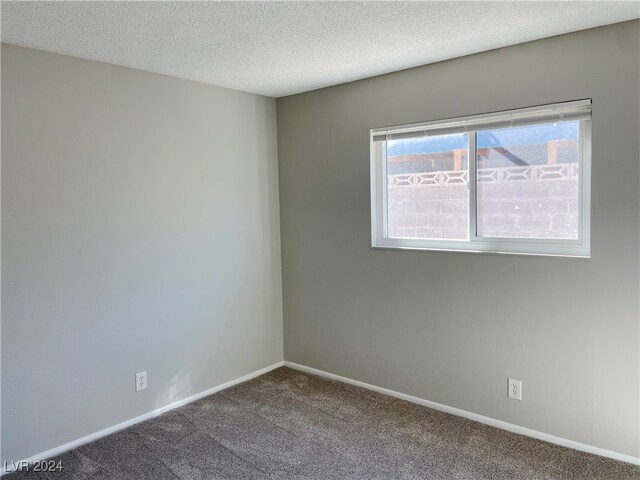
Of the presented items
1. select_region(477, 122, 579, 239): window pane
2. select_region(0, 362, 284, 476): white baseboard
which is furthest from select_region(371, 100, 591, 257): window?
select_region(0, 362, 284, 476): white baseboard

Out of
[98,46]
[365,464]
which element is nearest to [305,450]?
[365,464]

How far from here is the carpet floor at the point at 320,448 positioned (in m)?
2.43

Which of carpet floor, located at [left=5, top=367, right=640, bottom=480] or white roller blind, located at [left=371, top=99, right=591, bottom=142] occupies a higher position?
white roller blind, located at [left=371, top=99, right=591, bottom=142]

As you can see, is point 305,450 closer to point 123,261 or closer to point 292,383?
point 292,383

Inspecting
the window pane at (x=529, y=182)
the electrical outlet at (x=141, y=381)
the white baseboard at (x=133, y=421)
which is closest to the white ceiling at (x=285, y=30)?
the window pane at (x=529, y=182)

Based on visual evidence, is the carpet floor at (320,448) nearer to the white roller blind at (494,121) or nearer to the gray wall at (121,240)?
the gray wall at (121,240)

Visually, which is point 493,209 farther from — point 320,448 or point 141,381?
point 141,381

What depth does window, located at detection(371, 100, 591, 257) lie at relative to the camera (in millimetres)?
2613

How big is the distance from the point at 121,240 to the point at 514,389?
2479 mm

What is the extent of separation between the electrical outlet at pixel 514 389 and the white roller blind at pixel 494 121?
1468 mm

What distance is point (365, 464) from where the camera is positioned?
2514 millimetres

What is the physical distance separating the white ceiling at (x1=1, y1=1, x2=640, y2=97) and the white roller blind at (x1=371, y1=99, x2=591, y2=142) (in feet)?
1.22

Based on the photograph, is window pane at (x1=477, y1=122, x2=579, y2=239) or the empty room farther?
window pane at (x1=477, y1=122, x2=579, y2=239)

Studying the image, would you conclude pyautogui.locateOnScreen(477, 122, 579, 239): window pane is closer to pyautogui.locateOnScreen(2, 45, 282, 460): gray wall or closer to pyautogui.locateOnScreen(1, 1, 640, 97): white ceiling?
pyautogui.locateOnScreen(1, 1, 640, 97): white ceiling
